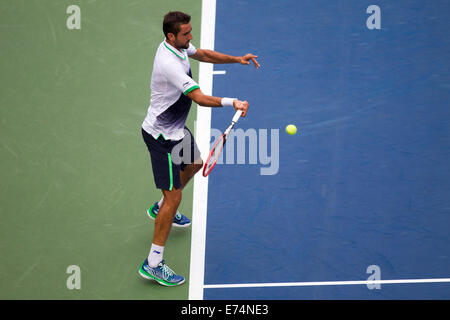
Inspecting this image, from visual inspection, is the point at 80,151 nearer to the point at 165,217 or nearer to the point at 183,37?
the point at 165,217

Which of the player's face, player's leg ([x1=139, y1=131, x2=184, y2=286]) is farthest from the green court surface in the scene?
the player's face

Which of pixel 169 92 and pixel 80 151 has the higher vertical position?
pixel 169 92

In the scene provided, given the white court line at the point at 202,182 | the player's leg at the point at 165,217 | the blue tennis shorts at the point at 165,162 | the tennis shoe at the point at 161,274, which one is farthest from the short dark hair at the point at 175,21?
the tennis shoe at the point at 161,274

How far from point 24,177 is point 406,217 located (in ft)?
15.3

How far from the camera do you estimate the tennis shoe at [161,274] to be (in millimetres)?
6398

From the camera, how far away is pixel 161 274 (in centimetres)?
640

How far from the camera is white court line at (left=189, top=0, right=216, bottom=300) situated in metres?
6.61

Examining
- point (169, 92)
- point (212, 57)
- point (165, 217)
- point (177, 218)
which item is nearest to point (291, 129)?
point (212, 57)

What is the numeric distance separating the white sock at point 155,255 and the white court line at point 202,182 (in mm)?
450

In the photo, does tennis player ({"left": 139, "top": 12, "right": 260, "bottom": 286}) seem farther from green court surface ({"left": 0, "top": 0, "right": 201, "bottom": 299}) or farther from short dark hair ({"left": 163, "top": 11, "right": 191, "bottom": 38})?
green court surface ({"left": 0, "top": 0, "right": 201, "bottom": 299})

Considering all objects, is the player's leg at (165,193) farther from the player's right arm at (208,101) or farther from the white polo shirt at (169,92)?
the player's right arm at (208,101)

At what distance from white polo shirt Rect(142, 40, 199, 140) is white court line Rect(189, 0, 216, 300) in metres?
1.26

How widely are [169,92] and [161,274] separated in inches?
74.8

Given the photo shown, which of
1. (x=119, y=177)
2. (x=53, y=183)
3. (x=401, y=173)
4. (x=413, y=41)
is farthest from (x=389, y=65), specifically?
(x=53, y=183)
